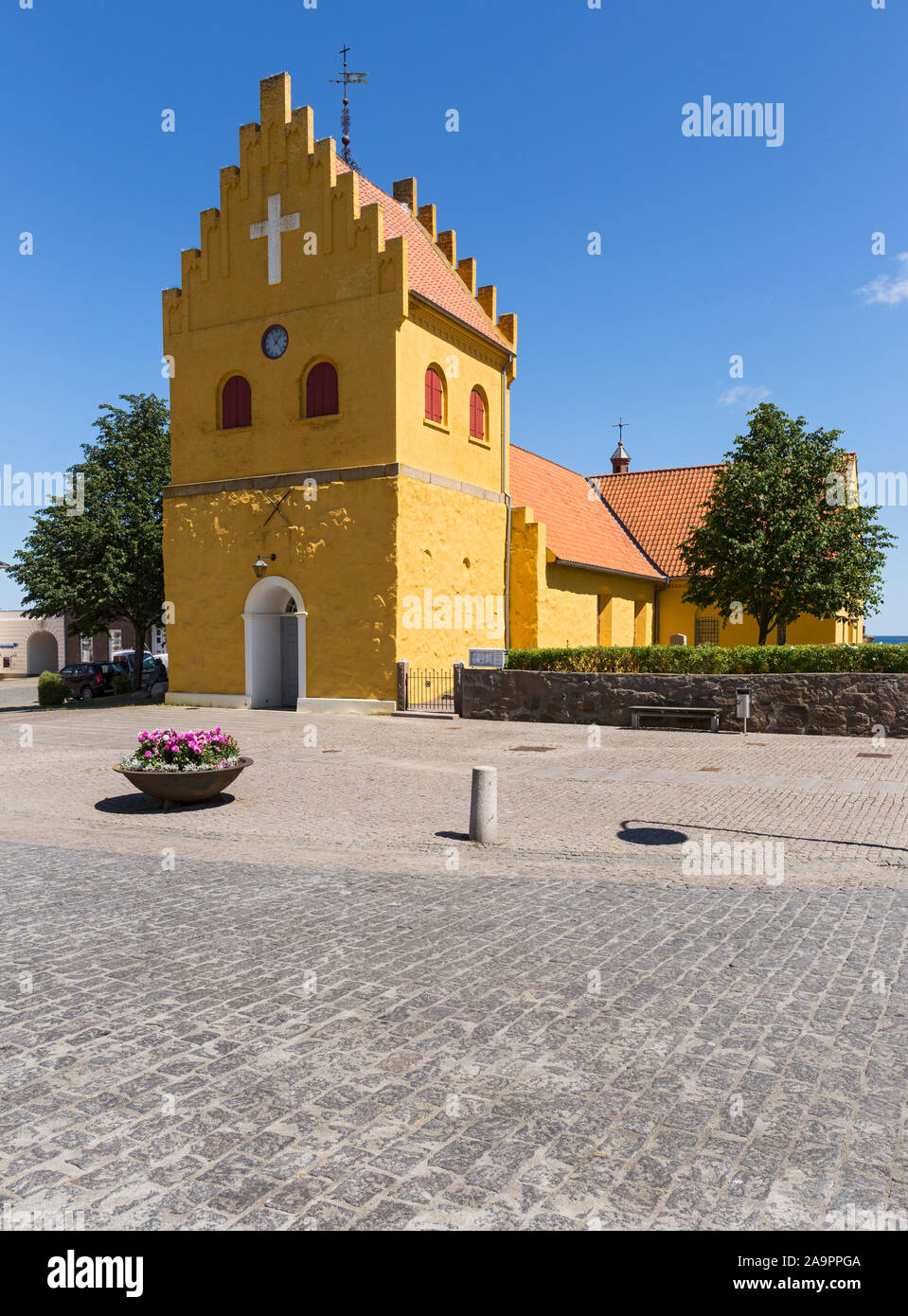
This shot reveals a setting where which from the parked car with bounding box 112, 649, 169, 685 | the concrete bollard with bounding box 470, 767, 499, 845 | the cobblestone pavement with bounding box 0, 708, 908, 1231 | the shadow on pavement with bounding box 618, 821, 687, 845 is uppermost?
the parked car with bounding box 112, 649, 169, 685

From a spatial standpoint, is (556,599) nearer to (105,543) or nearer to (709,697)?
(709,697)

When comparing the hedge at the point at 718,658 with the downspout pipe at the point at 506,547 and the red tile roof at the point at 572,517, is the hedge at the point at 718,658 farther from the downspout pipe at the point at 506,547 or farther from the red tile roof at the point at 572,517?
the red tile roof at the point at 572,517

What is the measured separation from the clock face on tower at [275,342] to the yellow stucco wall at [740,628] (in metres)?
18.9

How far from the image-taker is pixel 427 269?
26.1 metres

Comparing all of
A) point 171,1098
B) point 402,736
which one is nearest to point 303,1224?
point 171,1098

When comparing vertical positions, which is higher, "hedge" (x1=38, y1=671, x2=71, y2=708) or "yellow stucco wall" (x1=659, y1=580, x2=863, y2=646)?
"yellow stucco wall" (x1=659, y1=580, x2=863, y2=646)

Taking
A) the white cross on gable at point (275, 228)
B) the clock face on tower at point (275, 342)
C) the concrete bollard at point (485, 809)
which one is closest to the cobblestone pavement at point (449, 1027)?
the concrete bollard at point (485, 809)

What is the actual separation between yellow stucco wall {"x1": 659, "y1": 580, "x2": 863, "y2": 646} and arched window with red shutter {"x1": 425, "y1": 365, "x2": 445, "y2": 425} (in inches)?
570

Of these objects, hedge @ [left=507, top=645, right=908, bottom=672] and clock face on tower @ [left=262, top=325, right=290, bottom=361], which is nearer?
hedge @ [left=507, top=645, right=908, bottom=672]

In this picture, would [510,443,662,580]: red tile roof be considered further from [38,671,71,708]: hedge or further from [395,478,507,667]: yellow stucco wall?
[38,671,71,708]: hedge

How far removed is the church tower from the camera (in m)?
22.8

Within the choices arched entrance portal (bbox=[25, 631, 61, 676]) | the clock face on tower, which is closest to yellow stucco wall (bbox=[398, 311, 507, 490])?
the clock face on tower

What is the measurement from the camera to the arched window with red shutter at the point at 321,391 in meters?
23.6
